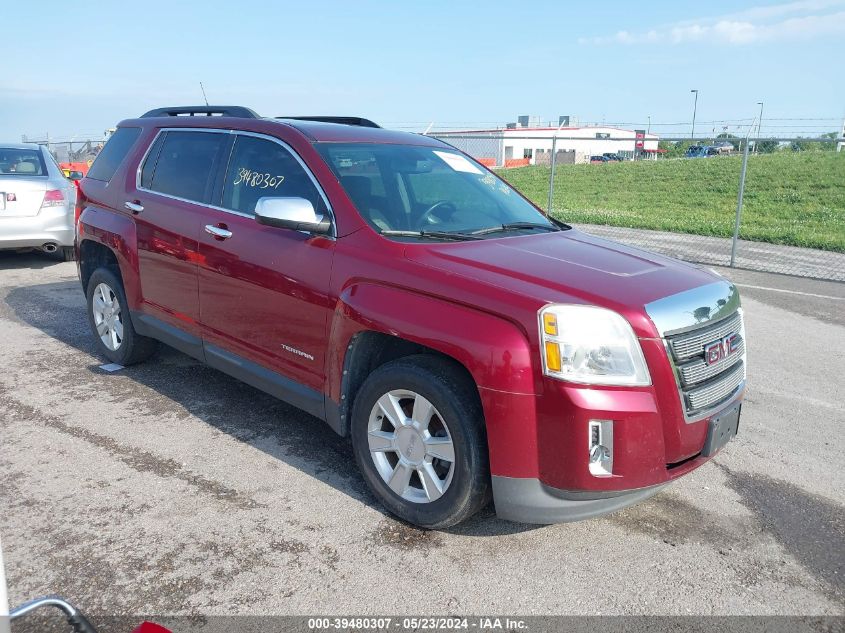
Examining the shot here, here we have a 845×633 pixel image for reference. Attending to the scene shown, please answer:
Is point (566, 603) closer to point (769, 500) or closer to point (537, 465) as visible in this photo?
point (537, 465)

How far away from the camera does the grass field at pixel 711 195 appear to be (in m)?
15.2

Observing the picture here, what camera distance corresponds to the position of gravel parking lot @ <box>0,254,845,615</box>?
9.48 feet

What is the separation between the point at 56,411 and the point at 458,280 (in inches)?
121

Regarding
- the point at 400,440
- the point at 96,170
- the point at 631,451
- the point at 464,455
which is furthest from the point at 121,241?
the point at 631,451

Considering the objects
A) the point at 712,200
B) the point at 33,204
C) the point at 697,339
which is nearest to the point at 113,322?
the point at 697,339

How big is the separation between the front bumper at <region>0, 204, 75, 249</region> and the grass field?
10711mm

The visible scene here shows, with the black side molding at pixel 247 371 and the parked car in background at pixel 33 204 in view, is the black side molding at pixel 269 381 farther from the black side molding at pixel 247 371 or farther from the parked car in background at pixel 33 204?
the parked car in background at pixel 33 204

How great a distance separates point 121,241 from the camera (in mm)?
5133

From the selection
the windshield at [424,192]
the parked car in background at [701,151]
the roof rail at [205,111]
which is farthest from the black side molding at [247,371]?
the parked car in background at [701,151]

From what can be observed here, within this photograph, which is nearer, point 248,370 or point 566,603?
point 566,603

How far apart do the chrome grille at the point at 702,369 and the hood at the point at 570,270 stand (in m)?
0.20

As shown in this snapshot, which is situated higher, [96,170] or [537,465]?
[96,170]

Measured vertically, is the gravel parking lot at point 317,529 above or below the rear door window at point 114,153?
below

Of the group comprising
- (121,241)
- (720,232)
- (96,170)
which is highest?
(96,170)
